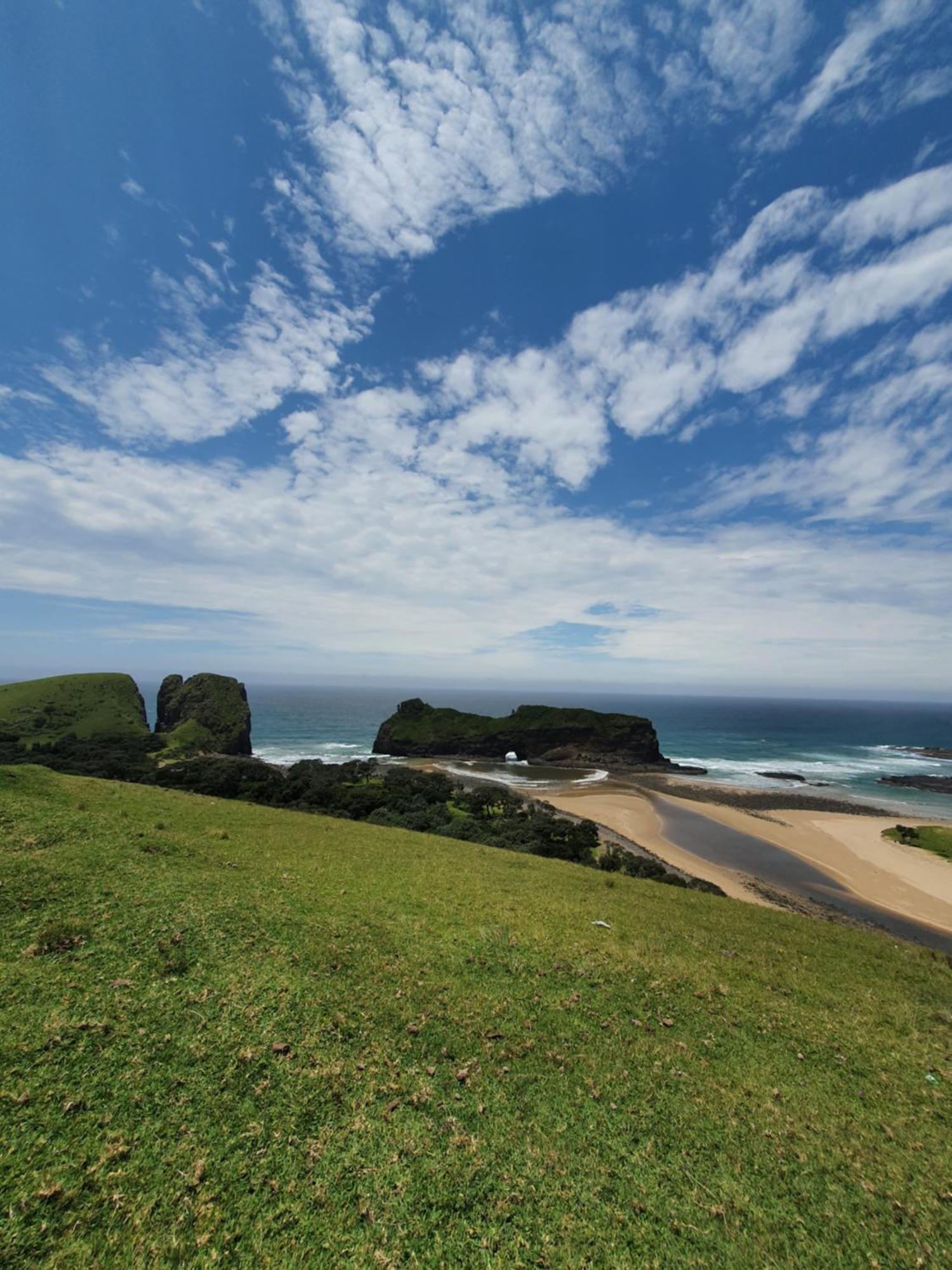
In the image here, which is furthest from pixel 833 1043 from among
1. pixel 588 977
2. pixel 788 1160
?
pixel 588 977

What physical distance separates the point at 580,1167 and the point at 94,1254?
4.87 m

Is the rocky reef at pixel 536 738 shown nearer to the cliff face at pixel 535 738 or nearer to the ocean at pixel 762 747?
the cliff face at pixel 535 738

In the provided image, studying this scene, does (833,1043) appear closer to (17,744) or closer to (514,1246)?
(514,1246)

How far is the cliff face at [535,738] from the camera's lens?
303 ft

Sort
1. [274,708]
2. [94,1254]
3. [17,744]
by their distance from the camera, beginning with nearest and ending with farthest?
[94,1254] → [17,744] → [274,708]

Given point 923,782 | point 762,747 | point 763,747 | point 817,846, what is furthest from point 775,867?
point 763,747

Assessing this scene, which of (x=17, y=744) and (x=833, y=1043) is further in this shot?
(x=17, y=744)

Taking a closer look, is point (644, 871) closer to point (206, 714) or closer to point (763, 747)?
point (206, 714)

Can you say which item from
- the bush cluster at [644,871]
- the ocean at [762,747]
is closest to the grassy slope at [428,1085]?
the bush cluster at [644,871]

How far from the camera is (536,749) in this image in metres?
96.6

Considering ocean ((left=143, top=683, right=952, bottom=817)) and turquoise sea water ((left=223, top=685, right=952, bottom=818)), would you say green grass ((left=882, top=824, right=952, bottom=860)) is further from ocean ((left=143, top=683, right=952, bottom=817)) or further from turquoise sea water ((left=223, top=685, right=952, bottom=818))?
turquoise sea water ((left=223, top=685, right=952, bottom=818))

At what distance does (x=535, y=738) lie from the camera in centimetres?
9706

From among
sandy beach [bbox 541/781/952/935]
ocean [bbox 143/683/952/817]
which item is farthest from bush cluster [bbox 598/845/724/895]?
ocean [bbox 143/683/952/817]

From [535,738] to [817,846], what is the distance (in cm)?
5653
